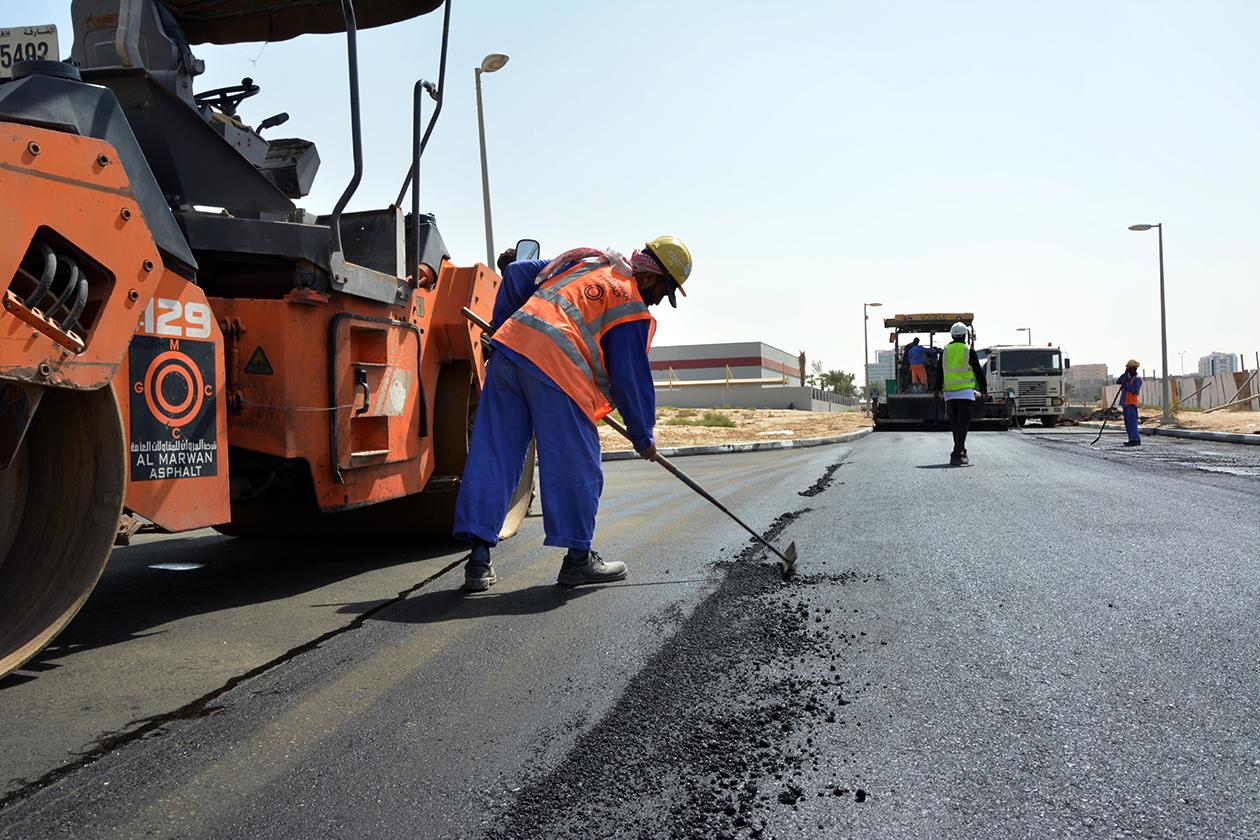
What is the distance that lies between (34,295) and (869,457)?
33.8 ft

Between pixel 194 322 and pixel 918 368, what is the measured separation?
1958cm

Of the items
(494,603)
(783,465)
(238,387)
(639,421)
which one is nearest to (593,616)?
(494,603)

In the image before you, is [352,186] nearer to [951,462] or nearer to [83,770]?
[83,770]

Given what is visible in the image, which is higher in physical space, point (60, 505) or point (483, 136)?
point (483, 136)

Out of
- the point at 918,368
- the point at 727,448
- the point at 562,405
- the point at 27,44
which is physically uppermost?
the point at 27,44

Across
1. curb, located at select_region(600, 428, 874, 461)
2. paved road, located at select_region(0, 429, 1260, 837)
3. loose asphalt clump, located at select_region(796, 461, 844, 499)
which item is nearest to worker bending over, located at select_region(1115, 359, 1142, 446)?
curb, located at select_region(600, 428, 874, 461)

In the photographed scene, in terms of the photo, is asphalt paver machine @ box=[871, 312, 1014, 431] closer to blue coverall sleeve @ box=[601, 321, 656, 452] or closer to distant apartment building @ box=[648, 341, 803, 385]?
blue coverall sleeve @ box=[601, 321, 656, 452]

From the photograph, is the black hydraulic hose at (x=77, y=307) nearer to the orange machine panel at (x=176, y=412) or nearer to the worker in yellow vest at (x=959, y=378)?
the orange machine panel at (x=176, y=412)

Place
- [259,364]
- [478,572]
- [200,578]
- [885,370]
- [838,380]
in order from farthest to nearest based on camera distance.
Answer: [885,370], [838,380], [200,578], [478,572], [259,364]

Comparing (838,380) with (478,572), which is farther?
(838,380)

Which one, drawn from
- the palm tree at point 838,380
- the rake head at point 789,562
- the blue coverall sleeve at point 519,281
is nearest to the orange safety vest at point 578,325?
the blue coverall sleeve at point 519,281

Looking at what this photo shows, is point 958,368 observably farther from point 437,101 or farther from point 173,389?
point 173,389

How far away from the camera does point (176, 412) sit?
9.52 feet

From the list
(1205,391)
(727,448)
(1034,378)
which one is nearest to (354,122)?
(727,448)
